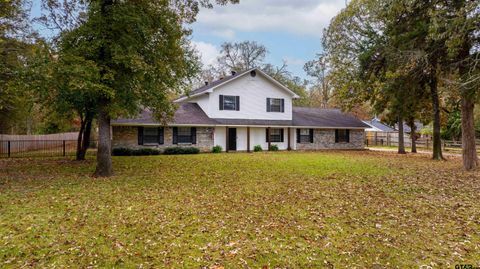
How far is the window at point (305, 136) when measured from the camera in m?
26.9

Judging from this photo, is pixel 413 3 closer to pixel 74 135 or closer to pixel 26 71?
pixel 26 71

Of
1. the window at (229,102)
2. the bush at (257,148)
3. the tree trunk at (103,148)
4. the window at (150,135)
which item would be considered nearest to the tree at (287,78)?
the window at (229,102)

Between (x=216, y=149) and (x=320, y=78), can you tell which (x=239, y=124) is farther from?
(x=320, y=78)

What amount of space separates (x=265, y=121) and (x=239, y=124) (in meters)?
2.66

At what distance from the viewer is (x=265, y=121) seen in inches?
992

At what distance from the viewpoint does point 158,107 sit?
13172mm

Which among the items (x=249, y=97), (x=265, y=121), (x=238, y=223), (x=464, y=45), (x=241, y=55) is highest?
(x=241, y=55)

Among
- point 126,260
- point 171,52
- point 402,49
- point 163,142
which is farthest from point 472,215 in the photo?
point 163,142

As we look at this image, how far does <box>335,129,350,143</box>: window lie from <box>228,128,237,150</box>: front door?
999 centimetres

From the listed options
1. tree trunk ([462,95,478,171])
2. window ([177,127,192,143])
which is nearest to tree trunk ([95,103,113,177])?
window ([177,127,192,143])

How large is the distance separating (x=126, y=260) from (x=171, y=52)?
932cm

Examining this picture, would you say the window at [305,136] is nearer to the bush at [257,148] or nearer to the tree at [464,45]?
the bush at [257,148]

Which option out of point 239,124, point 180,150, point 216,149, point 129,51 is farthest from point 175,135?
point 129,51

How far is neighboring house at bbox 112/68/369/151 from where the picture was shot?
2156 cm
